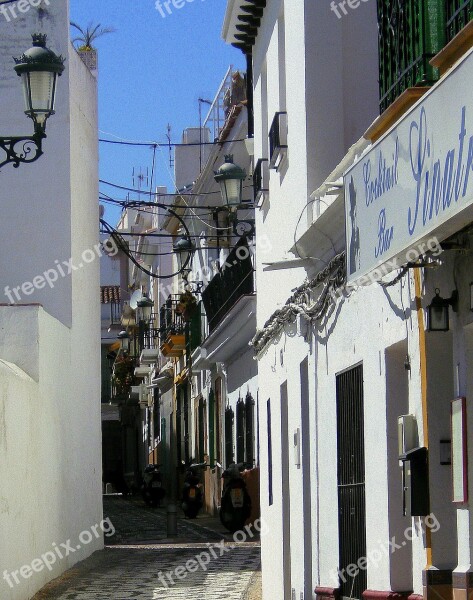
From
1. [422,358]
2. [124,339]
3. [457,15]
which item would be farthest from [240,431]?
[124,339]

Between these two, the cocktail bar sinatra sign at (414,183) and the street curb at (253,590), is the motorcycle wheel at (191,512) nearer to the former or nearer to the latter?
the street curb at (253,590)

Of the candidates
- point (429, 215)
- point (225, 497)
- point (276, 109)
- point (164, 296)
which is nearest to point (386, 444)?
point (429, 215)

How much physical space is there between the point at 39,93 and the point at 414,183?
255 inches

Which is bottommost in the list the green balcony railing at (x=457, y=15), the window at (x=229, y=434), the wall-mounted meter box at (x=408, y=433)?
the window at (x=229, y=434)

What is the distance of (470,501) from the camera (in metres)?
6.79

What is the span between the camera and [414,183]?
638 cm

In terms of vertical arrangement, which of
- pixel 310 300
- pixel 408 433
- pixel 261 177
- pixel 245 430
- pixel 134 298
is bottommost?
pixel 245 430

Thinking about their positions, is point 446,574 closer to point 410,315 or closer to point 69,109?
point 410,315

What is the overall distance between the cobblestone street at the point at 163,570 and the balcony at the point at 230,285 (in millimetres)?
4473

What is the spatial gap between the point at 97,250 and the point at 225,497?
16.0 feet

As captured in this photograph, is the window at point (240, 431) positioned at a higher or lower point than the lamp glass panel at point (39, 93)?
lower

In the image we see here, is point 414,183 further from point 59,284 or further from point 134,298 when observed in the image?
point 134,298

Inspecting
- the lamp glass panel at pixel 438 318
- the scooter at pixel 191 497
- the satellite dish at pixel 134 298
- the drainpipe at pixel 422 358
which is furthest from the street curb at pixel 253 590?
the satellite dish at pixel 134 298

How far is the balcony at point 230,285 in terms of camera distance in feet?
82.8
